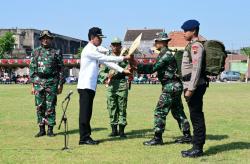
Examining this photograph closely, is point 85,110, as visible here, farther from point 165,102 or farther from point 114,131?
point 165,102

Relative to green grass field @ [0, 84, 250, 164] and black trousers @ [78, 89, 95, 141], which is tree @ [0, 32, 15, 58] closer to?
green grass field @ [0, 84, 250, 164]

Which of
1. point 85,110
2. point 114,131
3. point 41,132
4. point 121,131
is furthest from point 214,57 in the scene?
point 41,132

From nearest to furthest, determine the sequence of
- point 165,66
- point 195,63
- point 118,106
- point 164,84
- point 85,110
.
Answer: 1. point 195,63
2. point 165,66
3. point 164,84
4. point 85,110
5. point 118,106

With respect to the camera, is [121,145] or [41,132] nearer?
[121,145]

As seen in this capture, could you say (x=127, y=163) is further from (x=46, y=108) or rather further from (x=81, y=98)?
(x=46, y=108)

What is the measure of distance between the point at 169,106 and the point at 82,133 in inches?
69.4

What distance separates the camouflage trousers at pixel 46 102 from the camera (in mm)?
10508

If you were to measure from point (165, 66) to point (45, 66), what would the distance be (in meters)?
2.95

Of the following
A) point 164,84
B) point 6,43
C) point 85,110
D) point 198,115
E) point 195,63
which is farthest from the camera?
point 6,43

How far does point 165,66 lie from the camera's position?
891cm

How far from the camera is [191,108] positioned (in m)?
7.99

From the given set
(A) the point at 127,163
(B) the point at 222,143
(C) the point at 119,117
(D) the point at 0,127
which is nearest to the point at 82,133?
(C) the point at 119,117

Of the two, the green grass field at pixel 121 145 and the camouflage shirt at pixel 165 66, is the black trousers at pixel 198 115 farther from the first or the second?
the camouflage shirt at pixel 165 66

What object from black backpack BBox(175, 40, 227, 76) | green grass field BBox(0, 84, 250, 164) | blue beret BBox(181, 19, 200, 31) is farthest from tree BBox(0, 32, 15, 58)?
black backpack BBox(175, 40, 227, 76)
